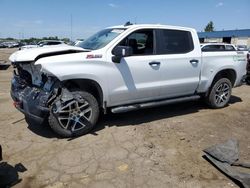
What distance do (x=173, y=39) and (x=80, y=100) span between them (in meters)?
2.47

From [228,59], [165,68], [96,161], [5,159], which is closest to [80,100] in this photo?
[96,161]

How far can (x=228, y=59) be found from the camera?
276 inches

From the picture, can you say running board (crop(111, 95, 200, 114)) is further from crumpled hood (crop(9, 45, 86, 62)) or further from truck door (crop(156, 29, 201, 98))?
crumpled hood (crop(9, 45, 86, 62))

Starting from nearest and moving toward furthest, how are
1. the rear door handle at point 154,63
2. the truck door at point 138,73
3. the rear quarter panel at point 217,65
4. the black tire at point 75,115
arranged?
the black tire at point 75,115, the truck door at point 138,73, the rear door handle at point 154,63, the rear quarter panel at point 217,65

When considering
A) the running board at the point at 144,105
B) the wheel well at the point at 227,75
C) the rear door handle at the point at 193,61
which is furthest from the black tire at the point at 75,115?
the wheel well at the point at 227,75

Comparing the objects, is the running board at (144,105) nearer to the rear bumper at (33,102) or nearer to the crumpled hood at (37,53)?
the rear bumper at (33,102)

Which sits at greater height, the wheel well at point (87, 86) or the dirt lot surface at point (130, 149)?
the wheel well at point (87, 86)

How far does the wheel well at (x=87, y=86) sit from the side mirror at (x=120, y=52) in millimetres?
569

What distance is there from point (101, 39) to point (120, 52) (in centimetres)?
82

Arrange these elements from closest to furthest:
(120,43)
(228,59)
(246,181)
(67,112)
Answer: (246,181) → (67,112) → (120,43) → (228,59)

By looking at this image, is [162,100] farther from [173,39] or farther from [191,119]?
[173,39]

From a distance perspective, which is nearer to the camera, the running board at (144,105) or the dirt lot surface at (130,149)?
the dirt lot surface at (130,149)

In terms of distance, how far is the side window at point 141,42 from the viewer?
5629 millimetres

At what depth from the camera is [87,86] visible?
5.23 m
